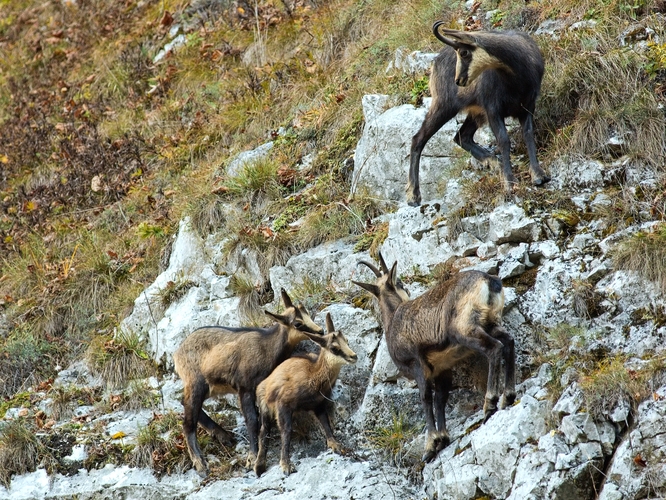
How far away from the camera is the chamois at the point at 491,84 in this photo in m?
7.37

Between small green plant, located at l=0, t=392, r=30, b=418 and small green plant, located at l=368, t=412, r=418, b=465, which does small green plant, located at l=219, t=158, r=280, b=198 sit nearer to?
small green plant, located at l=0, t=392, r=30, b=418

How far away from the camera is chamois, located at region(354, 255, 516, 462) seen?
19.5 ft

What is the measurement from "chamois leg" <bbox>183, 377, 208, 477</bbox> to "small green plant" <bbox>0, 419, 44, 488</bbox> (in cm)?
152

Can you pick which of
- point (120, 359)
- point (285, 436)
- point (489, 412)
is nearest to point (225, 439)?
point (285, 436)

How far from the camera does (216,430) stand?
24.5 feet

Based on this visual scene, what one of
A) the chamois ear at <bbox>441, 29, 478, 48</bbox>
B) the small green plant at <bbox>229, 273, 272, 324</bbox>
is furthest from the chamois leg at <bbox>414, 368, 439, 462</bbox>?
the chamois ear at <bbox>441, 29, 478, 48</bbox>

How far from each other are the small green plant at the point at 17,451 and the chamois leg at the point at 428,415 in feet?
12.3

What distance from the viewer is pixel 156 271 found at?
389 inches

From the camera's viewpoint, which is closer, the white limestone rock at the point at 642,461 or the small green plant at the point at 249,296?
the white limestone rock at the point at 642,461

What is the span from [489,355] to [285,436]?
1978 mm

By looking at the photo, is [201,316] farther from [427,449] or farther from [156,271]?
[427,449]

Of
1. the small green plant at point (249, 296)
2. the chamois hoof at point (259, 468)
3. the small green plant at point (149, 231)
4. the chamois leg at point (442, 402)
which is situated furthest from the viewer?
the small green plant at point (149, 231)

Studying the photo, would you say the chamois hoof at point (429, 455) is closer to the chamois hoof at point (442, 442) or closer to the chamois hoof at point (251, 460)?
the chamois hoof at point (442, 442)

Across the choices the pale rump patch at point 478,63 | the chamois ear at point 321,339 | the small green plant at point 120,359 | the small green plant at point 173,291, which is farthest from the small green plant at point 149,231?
the pale rump patch at point 478,63
